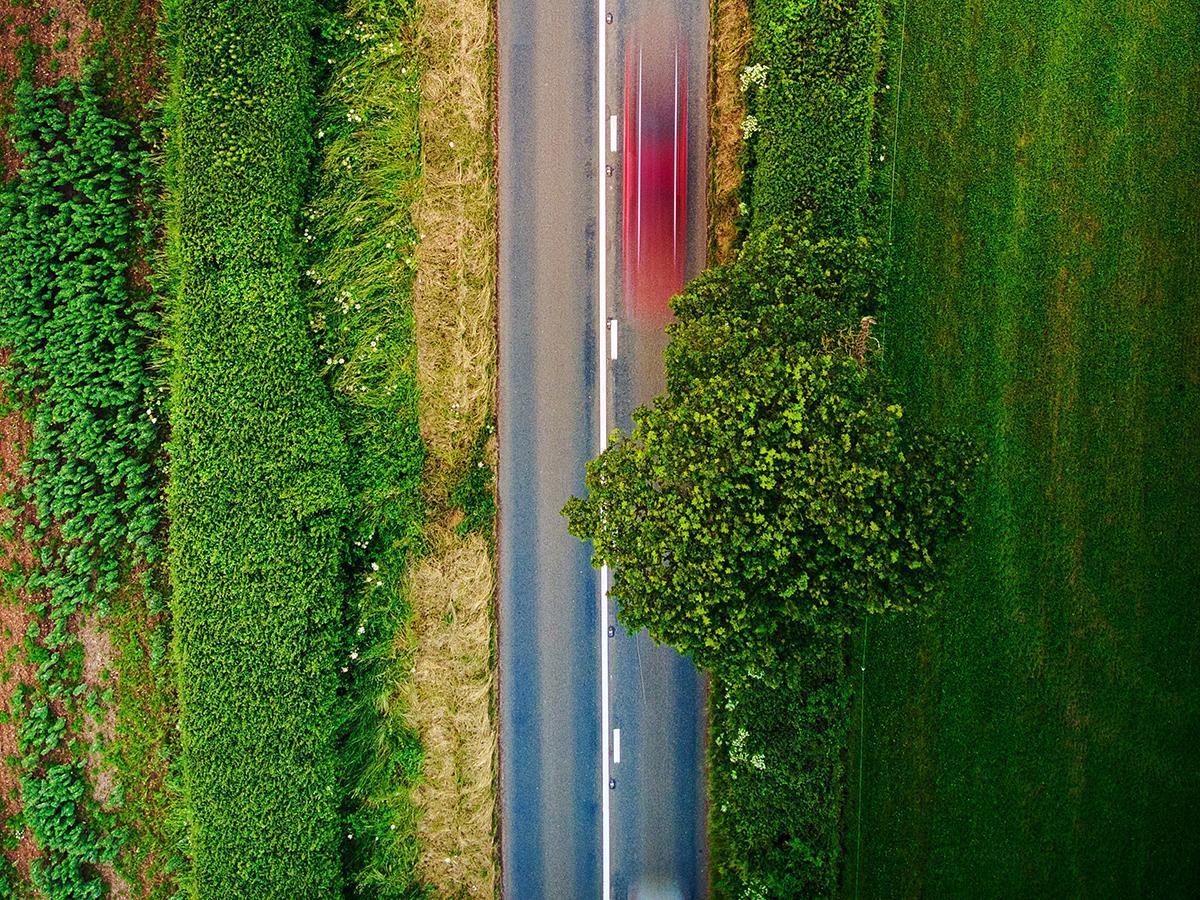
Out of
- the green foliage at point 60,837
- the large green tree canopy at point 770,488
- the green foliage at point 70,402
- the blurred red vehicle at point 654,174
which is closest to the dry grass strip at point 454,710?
the large green tree canopy at point 770,488

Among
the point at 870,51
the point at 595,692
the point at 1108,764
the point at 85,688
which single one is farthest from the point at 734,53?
the point at 85,688

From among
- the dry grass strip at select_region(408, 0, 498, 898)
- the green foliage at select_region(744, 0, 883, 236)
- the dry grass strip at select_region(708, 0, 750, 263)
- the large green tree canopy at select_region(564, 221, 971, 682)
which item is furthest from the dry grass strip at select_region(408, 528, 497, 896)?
the green foliage at select_region(744, 0, 883, 236)

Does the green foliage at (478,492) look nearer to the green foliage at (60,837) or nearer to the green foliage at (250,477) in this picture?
the green foliage at (250,477)

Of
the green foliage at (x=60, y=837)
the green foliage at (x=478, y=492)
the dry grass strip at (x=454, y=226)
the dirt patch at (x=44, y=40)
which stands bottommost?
the green foliage at (x=60, y=837)

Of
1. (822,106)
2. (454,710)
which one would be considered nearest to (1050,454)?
(822,106)

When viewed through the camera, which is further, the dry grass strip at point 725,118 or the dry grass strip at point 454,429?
the dry grass strip at point 454,429

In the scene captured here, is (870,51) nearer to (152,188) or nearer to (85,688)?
(152,188)

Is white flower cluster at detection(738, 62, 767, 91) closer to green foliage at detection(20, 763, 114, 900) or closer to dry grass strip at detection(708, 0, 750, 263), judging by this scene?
dry grass strip at detection(708, 0, 750, 263)
